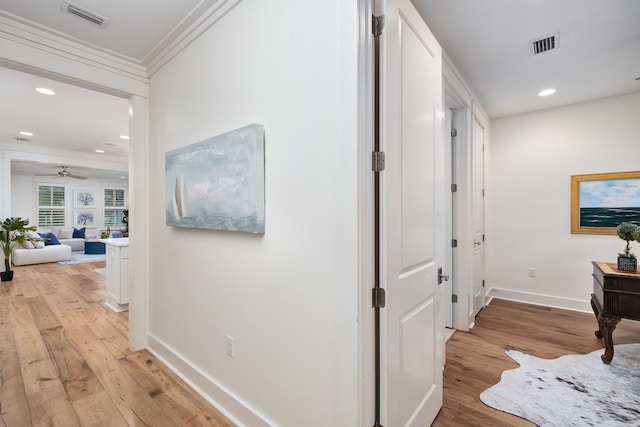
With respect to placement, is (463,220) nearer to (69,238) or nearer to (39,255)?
(39,255)

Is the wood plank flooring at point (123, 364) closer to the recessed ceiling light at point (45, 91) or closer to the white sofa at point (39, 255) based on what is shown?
the recessed ceiling light at point (45, 91)

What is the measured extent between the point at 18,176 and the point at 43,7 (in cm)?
1015

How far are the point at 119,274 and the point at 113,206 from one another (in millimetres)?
9124

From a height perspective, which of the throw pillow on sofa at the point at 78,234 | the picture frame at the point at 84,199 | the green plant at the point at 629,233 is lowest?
the throw pillow on sofa at the point at 78,234

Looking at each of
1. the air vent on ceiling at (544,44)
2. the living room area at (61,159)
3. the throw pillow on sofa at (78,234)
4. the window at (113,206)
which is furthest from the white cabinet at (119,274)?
the window at (113,206)

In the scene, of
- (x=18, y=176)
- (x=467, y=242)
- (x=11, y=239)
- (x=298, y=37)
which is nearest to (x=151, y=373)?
(x=298, y=37)

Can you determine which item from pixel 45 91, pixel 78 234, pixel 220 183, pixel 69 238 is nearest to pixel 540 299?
pixel 220 183

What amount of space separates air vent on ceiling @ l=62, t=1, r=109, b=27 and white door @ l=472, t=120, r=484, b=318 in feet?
11.9

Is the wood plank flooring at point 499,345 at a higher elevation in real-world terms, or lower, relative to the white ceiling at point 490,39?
lower

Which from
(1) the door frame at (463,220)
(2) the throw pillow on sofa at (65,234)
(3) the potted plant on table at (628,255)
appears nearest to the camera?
(3) the potted plant on table at (628,255)

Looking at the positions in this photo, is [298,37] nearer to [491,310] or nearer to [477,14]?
[477,14]

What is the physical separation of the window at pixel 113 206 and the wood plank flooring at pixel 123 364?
7533 millimetres

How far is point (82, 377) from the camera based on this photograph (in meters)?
2.20

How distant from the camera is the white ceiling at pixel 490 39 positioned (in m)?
1.88
